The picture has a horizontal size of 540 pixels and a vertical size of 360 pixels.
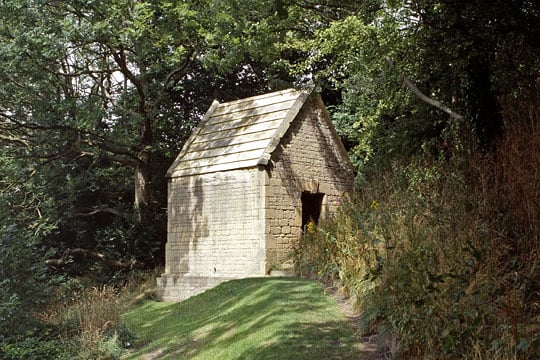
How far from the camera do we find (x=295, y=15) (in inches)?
512

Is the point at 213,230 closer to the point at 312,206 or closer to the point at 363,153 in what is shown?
the point at 312,206

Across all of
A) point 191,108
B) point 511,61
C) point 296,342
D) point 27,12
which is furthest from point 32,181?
point 511,61

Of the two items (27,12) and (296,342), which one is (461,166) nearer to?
(296,342)

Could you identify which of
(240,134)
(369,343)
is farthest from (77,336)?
(240,134)

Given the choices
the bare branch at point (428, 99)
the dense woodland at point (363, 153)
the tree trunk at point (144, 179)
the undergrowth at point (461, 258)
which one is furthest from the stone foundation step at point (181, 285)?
the bare branch at point (428, 99)

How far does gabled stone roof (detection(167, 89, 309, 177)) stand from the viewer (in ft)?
50.5

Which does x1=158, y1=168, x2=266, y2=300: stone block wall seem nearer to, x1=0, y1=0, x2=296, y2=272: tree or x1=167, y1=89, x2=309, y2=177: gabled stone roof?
x1=167, y1=89, x2=309, y2=177: gabled stone roof

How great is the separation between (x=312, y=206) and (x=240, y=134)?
10.9 feet

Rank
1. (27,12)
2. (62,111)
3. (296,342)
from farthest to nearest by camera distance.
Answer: (62,111), (27,12), (296,342)

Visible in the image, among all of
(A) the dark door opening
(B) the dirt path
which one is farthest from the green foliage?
(A) the dark door opening

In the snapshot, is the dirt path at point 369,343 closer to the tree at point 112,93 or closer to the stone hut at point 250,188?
the stone hut at point 250,188

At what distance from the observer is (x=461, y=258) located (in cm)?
604

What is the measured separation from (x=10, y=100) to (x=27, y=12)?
3279 millimetres

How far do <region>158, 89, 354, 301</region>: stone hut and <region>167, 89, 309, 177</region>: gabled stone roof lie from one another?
4cm
